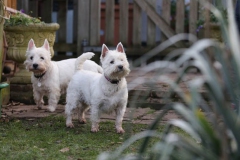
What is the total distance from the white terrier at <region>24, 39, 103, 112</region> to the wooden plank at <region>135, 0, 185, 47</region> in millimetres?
2989

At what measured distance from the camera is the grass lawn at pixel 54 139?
4738mm

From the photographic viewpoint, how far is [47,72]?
23.5ft

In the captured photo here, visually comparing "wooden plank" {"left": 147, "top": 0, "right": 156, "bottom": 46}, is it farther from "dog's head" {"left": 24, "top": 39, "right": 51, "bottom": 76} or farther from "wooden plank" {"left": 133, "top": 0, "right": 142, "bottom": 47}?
"dog's head" {"left": 24, "top": 39, "right": 51, "bottom": 76}

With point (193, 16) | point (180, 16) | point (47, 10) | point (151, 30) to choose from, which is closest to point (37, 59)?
point (151, 30)

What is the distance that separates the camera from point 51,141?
5336 millimetres

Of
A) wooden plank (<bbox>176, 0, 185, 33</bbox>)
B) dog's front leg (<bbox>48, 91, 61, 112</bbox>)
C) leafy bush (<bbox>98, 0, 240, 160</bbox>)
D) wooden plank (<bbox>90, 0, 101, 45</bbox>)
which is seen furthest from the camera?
wooden plank (<bbox>90, 0, 101, 45</bbox>)

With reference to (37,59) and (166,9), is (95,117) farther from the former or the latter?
(166,9)

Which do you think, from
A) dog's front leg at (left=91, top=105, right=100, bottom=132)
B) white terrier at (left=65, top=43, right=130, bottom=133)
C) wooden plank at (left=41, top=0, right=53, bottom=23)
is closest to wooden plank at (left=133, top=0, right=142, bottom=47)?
wooden plank at (left=41, top=0, right=53, bottom=23)

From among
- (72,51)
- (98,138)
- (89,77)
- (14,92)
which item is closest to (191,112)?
(98,138)

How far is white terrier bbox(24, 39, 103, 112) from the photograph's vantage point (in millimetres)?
6934

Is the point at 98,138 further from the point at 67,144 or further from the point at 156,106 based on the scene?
the point at 156,106

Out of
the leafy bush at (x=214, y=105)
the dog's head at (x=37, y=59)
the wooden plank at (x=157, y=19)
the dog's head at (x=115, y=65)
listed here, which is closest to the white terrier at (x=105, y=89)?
the dog's head at (x=115, y=65)

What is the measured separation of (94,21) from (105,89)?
4733 mm

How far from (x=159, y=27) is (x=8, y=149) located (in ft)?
18.5
